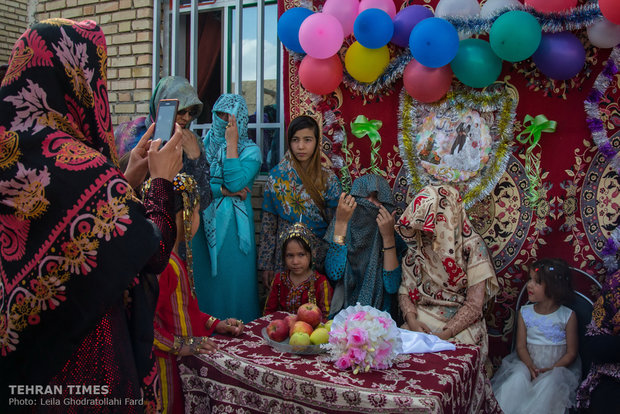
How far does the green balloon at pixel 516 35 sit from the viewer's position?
2.75 meters

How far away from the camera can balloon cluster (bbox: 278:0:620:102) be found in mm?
2791

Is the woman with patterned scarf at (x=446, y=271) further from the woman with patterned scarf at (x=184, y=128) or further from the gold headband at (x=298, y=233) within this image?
the woman with patterned scarf at (x=184, y=128)

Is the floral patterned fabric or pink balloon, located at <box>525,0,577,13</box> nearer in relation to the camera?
pink balloon, located at <box>525,0,577,13</box>

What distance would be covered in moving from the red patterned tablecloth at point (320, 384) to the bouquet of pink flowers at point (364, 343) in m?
0.04

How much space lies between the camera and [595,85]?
2.93m

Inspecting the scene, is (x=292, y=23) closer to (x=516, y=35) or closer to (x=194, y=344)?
(x=516, y=35)

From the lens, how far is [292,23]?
11.5ft

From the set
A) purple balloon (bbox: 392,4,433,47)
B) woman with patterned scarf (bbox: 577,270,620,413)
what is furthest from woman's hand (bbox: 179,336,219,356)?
purple balloon (bbox: 392,4,433,47)

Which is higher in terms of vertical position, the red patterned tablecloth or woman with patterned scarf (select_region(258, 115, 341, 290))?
woman with patterned scarf (select_region(258, 115, 341, 290))

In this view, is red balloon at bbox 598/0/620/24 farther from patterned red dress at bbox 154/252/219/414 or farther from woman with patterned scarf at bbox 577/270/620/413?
patterned red dress at bbox 154/252/219/414

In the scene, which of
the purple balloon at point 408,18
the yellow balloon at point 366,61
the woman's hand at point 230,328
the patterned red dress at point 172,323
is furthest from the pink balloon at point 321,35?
the woman's hand at point 230,328

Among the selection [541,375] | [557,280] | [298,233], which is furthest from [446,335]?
[298,233]

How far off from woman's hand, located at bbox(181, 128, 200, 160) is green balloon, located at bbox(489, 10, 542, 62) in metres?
1.88

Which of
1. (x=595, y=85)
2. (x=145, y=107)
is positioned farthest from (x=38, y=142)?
(x=145, y=107)
